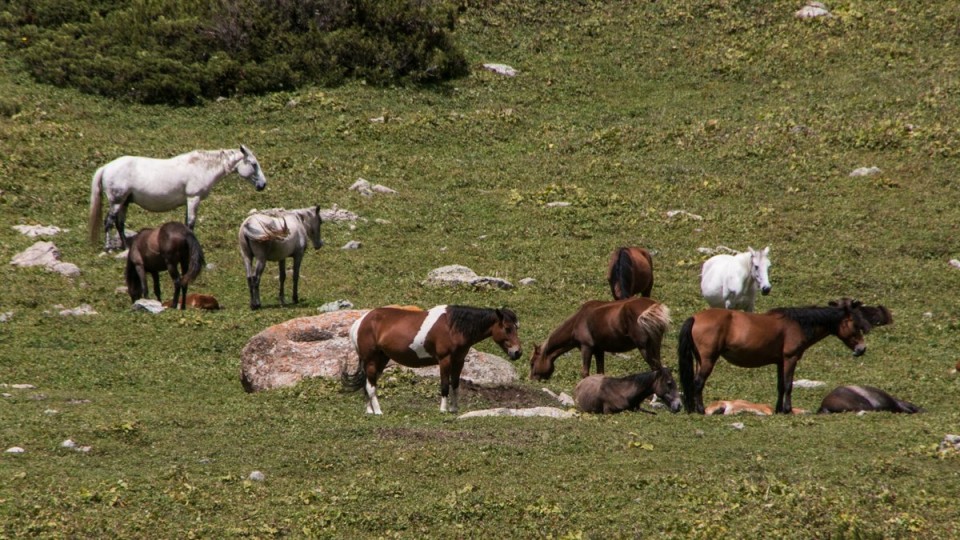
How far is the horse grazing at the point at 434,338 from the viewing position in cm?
1694

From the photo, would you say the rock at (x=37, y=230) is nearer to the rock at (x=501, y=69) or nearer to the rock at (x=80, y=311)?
the rock at (x=80, y=311)

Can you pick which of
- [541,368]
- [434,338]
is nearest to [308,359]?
[434,338]

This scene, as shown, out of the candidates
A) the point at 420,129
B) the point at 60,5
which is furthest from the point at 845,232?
the point at 60,5

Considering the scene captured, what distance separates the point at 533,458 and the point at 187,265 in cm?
1146

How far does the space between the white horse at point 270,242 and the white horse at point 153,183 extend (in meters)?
3.21

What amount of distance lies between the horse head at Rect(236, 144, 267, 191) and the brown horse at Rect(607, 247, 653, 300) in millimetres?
9373

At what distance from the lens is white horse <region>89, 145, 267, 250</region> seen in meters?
27.0

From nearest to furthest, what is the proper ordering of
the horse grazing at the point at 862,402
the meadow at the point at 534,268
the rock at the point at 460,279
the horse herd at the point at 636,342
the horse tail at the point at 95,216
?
the meadow at the point at 534,268 → the horse herd at the point at 636,342 → the horse grazing at the point at 862,402 → the rock at the point at 460,279 → the horse tail at the point at 95,216

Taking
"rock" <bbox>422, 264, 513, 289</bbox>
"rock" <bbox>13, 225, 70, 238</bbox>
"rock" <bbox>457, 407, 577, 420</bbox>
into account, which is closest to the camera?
"rock" <bbox>457, 407, 577, 420</bbox>

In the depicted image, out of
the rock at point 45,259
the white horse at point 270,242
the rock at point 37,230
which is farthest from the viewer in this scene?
the rock at point 37,230

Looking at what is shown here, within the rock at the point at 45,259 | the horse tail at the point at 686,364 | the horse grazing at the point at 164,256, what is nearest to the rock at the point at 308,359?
the horse tail at the point at 686,364

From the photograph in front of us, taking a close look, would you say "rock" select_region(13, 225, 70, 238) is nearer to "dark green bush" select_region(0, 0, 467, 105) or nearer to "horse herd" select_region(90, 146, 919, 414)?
"dark green bush" select_region(0, 0, 467, 105)

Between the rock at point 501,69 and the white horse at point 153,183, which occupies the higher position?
the rock at point 501,69

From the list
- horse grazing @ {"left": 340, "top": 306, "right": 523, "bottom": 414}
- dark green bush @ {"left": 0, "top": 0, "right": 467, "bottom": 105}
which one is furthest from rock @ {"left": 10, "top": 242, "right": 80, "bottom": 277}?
dark green bush @ {"left": 0, "top": 0, "right": 467, "bottom": 105}
